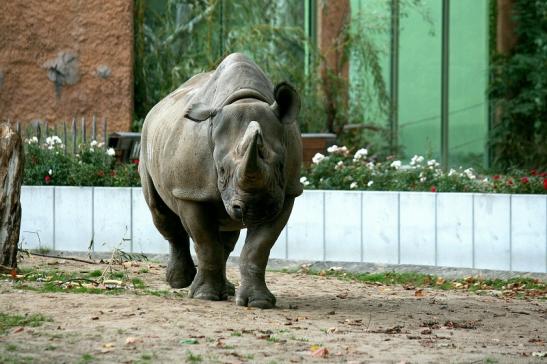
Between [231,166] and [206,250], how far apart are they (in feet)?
3.16

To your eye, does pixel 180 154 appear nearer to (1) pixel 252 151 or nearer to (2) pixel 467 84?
(1) pixel 252 151

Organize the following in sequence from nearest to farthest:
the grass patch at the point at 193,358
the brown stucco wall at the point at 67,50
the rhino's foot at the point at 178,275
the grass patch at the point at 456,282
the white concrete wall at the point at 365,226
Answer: the grass patch at the point at 193,358 < the rhino's foot at the point at 178,275 < the grass patch at the point at 456,282 < the white concrete wall at the point at 365,226 < the brown stucco wall at the point at 67,50

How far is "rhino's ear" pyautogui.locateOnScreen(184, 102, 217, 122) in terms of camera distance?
324 inches

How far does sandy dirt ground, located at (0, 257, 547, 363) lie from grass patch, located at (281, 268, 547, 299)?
0.54 meters

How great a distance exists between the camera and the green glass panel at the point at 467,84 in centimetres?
1877

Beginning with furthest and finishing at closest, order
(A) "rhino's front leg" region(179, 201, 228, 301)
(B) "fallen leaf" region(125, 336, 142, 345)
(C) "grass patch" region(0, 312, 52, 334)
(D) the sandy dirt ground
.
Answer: (A) "rhino's front leg" region(179, 201, 228, 301)
(C) "grass patch" region(0, 312, 52, 334)
(B) "fallen leaf" region(125, 336, 142, 345)
(D) the sandy dirt ground

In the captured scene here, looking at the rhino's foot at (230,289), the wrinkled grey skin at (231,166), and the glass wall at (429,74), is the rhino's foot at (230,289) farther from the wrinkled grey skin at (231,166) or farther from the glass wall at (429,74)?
the glass wall at (429,74)

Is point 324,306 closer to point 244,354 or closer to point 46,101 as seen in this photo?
point 244,354

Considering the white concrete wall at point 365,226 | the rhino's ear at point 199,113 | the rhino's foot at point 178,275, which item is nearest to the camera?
the rhino's ear at point 199,113

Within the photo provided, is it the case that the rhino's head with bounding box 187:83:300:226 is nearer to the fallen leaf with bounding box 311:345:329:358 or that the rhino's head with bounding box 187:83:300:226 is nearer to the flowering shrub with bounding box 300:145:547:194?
the fallen leaf with bounding box 311:345:329:358

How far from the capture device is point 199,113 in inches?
325

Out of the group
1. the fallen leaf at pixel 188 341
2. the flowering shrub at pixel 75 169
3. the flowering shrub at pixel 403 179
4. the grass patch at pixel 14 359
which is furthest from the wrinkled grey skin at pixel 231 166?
the flowering shrub at pixel 75 169

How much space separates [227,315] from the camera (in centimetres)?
777

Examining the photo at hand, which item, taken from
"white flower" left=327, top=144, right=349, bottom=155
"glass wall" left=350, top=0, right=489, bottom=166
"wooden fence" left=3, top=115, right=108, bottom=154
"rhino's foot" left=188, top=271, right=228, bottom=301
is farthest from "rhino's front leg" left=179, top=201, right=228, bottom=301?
"glass wall" left=350, top=0, right=489, bottom=166
